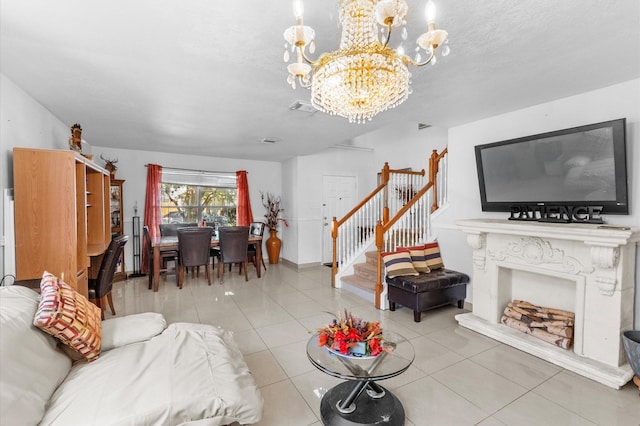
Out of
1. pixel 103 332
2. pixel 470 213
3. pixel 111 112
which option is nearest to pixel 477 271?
pixel 470 213

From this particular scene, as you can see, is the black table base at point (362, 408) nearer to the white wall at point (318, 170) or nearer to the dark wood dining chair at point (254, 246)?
the dark wood dining chair at point (254, 246)

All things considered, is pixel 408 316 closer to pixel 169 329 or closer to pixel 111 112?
pixel 169 329

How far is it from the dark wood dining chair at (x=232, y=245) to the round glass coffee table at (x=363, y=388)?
3337mm

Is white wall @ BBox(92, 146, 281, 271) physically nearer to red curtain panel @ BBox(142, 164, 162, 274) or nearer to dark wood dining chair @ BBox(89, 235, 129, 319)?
red curtain panel @ BBox(142, 164, 162, 274)

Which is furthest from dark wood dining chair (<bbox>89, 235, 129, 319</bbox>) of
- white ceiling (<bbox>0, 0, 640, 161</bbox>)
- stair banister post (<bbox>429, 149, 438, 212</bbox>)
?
stair banister post (<bbox>429, 149, 438, 212</bbox>)

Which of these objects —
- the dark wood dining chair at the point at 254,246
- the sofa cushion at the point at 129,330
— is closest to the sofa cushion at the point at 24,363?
the sofa cushion at the point at 129,330

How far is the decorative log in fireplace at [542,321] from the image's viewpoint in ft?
8.58

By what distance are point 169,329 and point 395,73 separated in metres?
2.26

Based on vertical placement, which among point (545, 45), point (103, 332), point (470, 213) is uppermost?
point (545, 45)

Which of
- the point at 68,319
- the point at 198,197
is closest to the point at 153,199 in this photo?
the point at 198,197

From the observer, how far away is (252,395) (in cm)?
149

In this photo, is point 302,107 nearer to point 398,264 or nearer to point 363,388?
point 398,264

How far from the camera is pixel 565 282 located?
2830mm

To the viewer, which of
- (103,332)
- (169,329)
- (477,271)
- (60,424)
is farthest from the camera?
(477,271)
